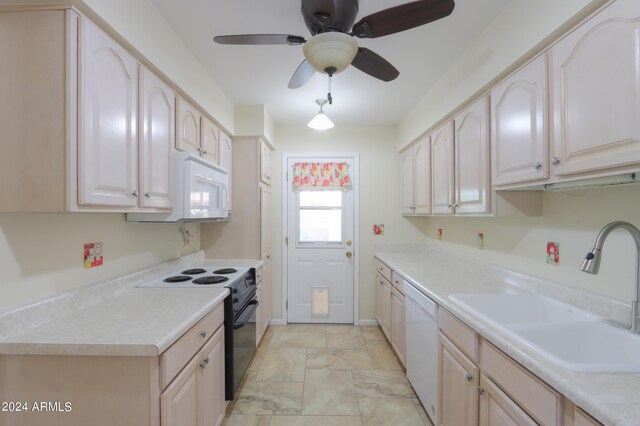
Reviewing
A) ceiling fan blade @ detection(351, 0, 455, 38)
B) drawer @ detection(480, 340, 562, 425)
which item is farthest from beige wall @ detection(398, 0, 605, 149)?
drawer @ detection(480, 340, 562, 425)

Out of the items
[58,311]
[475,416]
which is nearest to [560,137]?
[475,416]

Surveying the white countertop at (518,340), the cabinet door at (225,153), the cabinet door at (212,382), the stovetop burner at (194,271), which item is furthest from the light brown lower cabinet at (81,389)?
the cabinet door at (225,153)

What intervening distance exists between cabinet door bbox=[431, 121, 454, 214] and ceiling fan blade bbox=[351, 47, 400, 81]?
838 mm

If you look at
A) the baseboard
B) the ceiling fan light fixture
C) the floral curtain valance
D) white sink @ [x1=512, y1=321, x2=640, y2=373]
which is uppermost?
the ceiling fan light fixture

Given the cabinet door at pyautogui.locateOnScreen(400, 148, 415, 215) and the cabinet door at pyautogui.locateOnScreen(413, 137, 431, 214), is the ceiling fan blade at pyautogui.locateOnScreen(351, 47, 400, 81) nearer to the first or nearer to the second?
the cabinet door at pyautogui.locateOnScreen(413, 137, 431, 214)

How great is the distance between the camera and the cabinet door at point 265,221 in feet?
9.76

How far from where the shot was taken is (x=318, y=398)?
7.04ft

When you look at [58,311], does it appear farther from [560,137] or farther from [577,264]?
[577,264]

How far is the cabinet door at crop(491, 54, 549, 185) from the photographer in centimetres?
131

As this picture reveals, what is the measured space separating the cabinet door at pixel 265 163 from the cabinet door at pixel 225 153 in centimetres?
31

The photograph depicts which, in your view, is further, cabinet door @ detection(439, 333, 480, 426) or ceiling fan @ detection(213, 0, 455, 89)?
cabinet door @ detection(439, 333, 480, 426)

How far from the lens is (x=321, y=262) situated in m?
3.57

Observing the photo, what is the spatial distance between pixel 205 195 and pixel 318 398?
1.74 m

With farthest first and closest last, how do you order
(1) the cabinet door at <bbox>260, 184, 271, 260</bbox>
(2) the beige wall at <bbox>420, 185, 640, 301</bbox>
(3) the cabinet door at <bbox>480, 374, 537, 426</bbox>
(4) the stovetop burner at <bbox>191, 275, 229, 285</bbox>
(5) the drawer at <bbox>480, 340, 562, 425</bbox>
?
(1) the cabinet door at <bbox>260, 184, 271, 260</bbox> → (4) the stovetop burner at <bbox>191, 275, 229, 285</bbox> → (2) the beige wall at <bbox>420, 185, 640, 301</bbox> → (3) the cabinet door at <bbox>480, 374, 537, 426</bbox> → (5) the drawer at <bbox>480, 340, 562, 425</bbox>
